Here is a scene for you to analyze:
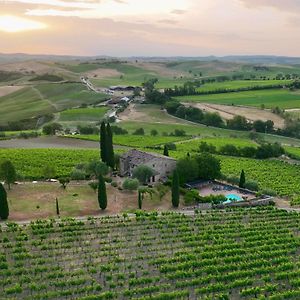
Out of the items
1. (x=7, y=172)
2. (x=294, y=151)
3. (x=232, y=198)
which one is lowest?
(x=294, y=151)

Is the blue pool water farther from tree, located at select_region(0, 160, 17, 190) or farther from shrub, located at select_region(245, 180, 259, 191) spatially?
tree, located at select_region(0, 160, 17, 190)

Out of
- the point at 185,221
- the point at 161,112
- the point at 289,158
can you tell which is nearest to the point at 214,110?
the point at 161,112

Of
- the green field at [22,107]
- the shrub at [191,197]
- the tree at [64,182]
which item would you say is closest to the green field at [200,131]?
the green field at [22,107]

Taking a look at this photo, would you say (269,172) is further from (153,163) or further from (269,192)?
(153,163)

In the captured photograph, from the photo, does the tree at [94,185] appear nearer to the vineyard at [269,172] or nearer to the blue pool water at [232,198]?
the blue pool water at [232,198]

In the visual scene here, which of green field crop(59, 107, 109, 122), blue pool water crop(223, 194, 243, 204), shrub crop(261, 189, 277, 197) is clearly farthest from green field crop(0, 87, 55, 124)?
shrub crop(261, 189, 277, 197)

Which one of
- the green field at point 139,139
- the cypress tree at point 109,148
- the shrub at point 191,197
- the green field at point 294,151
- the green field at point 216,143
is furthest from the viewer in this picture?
the green field at point 139,139

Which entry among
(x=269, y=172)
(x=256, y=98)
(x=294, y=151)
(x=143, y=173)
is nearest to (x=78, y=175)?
(x=143, y=173)
